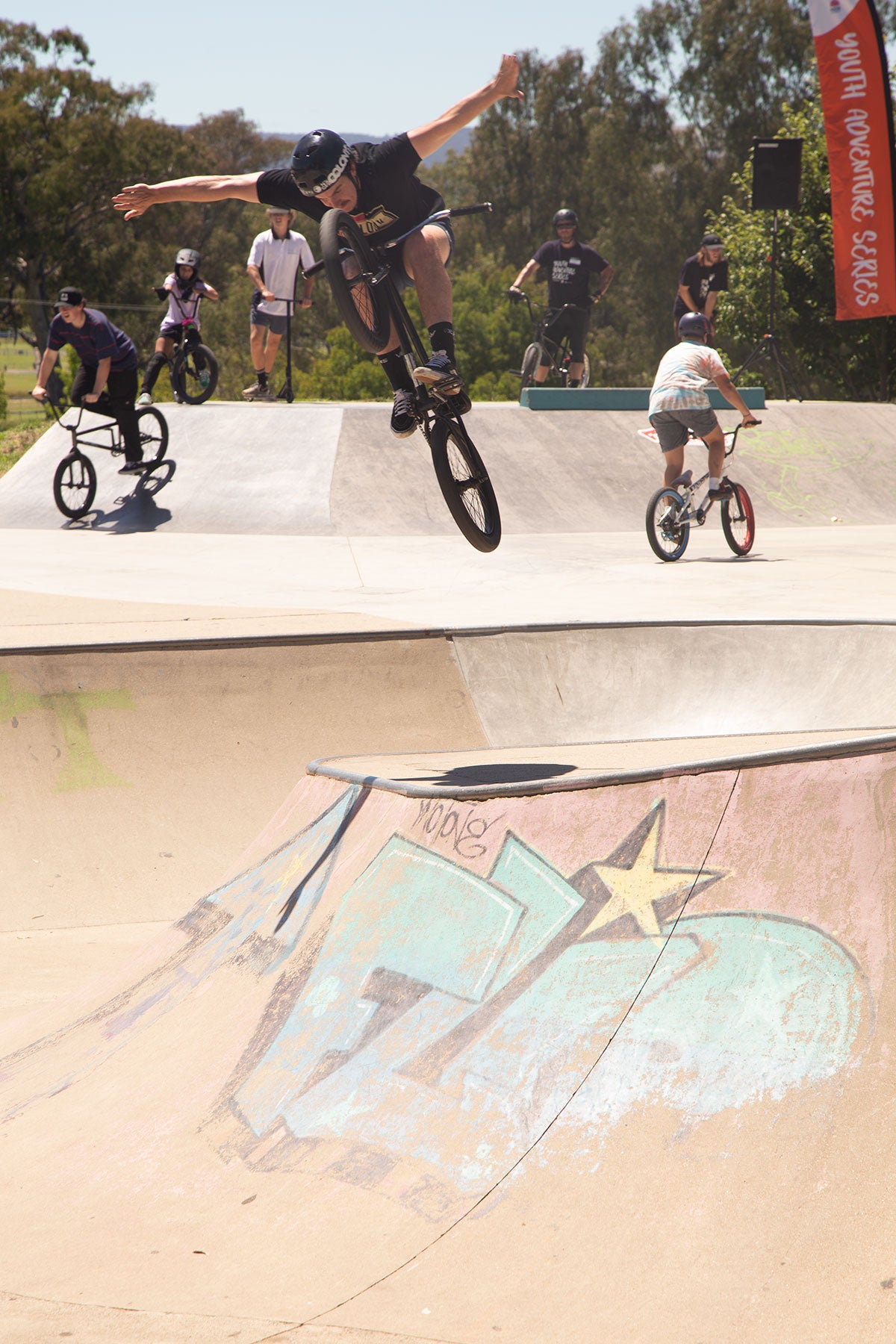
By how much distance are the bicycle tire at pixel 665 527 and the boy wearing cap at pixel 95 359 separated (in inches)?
210

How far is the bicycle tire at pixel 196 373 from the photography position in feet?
48.1

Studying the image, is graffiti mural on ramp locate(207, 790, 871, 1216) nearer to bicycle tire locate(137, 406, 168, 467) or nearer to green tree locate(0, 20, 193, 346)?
bicycle tire locate(137, 406, 168, 467)

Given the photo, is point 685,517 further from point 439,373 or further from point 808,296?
point 808,296

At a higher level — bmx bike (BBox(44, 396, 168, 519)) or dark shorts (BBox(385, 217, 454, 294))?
dark shorts (BBox(385, 217, 454, 294))

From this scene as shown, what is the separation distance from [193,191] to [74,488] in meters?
8.80

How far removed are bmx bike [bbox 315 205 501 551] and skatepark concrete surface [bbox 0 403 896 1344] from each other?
1196 mm

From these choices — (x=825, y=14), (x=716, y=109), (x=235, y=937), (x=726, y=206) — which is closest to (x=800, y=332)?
(x=726, y=206)

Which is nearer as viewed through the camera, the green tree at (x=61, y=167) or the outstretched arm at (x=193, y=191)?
the outstretched arm at (x=193, y=191)

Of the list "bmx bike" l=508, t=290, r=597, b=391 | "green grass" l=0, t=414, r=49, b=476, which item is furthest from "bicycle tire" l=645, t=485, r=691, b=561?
"green grass" l=0, t=414, r=49, b=476

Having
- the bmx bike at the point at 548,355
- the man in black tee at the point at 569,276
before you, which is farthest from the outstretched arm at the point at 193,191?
the bmx bike at the point at 548,355

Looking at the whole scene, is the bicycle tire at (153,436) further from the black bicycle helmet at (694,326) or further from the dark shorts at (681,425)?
the black bicycle helmet at (694,326)

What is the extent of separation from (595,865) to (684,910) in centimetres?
38

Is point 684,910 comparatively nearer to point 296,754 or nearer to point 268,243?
point 296,754

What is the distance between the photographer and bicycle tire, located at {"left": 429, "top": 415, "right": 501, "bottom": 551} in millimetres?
A: 5543
